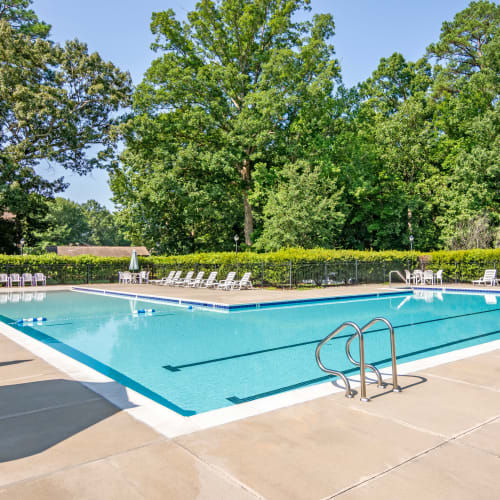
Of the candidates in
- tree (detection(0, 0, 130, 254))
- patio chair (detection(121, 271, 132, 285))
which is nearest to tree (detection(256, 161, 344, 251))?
patio chair (detection(121, 271, 132, 285))

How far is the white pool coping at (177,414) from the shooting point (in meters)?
3.87

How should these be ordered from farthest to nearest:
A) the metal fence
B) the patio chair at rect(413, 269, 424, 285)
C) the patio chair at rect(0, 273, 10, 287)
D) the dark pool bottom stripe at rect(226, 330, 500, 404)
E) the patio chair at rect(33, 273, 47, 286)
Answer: the patio chair at rect(33, 273, 47, 286), the patio chair at rect(413, 269, 424, 285), the patio chair at rect(0, 273, 10, 287), the metal fence, the dark pool bottom stripe at rect(226, 330, 500, 404)

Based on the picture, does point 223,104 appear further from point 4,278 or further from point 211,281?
point 4,278

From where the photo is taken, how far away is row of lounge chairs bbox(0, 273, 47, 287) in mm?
24516

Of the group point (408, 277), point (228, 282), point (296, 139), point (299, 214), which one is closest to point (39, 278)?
point (228, 282)

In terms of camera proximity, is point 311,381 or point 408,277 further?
point 408,277

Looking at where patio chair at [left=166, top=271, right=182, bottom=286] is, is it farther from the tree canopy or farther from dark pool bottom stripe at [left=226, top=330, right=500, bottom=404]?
dark pool bottom stripe at [left=226, top=330, right=500, bottom=404]

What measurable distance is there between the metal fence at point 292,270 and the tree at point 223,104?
597cm

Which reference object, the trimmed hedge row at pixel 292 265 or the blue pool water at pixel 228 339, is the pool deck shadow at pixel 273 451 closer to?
the blue pool water at pixel 228 339

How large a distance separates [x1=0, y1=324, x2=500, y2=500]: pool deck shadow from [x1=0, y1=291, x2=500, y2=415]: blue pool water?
1.71m

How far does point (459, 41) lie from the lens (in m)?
36.9

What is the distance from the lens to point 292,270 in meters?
21.6

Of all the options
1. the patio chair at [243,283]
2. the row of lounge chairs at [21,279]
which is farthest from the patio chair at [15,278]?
the patio chair at [243,283]

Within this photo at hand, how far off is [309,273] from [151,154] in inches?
693
